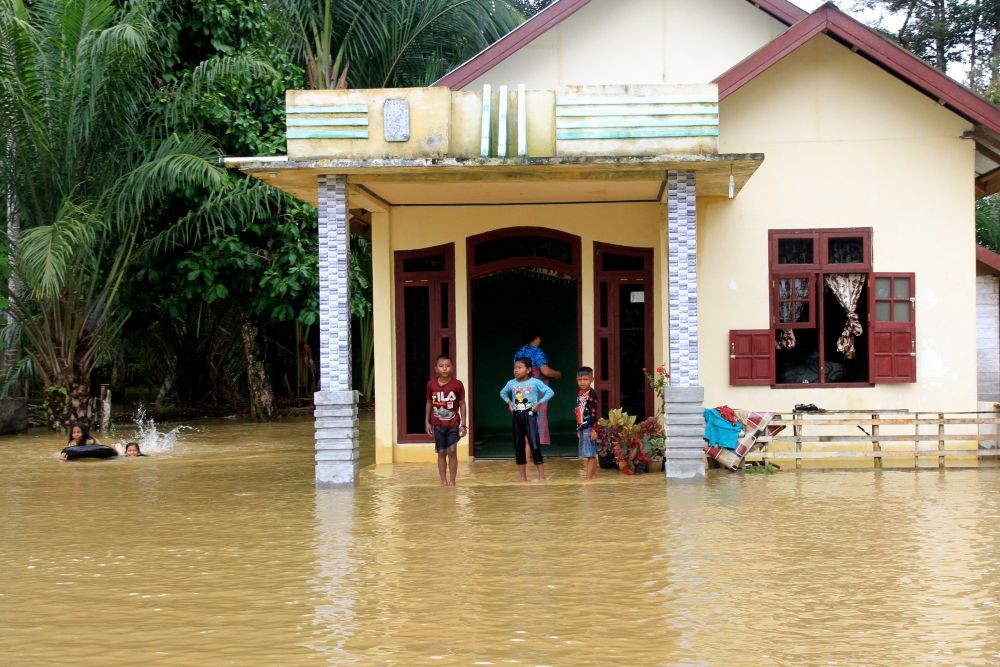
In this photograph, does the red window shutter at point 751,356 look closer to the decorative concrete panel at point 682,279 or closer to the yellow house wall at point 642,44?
the decorative concrete panel at point 682,279

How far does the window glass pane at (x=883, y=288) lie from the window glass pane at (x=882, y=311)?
0.08 m

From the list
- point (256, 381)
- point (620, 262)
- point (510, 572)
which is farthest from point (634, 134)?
point (256, 381)

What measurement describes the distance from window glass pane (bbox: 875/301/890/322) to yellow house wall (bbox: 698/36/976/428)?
384 millimetres

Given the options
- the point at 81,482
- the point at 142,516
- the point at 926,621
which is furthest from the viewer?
the point at 81,482

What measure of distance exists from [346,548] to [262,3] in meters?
14.9

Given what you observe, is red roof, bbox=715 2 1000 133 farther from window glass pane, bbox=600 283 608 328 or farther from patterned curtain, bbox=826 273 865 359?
window glass pane, bbox=600 283 608 328

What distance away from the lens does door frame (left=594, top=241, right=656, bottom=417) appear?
1493 cm

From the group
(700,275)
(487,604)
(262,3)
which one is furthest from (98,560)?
(262,3)

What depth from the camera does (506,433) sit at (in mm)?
19391

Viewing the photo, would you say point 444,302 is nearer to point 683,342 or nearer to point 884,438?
point 683,342

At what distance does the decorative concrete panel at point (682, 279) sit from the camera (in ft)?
41.7

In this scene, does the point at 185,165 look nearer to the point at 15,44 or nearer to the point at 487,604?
the point at 15,44

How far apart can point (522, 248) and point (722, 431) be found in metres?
3.61

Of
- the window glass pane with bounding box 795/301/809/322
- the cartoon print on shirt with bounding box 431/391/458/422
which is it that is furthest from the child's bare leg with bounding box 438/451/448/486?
the window glass pane with bounding box 795/301/809/322
